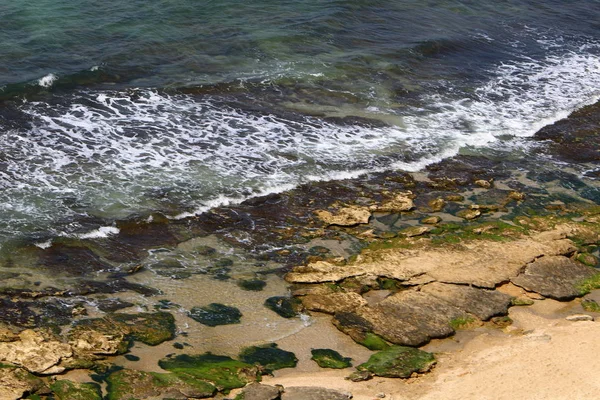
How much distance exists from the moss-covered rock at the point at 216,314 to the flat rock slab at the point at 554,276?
516 cm

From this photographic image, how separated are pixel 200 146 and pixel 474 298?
8.23 metres

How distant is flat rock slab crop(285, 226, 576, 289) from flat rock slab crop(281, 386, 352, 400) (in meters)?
3.15

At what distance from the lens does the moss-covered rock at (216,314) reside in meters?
13.2

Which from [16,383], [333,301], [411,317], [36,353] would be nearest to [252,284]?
[333,301]

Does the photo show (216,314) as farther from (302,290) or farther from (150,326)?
(302,290)

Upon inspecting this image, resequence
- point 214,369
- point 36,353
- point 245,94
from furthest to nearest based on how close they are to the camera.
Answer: point 245,94
point 214,369
point 36,353

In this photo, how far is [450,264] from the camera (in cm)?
1509

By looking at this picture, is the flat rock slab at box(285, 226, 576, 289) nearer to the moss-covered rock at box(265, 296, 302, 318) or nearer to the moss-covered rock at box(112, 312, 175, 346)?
the moss-covered rock at box(265, 296, 302, 318)

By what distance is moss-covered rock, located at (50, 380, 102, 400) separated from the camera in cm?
1091

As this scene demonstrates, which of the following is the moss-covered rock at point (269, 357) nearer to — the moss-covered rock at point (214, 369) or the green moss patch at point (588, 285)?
the moss-covered rock at point (214, 369)

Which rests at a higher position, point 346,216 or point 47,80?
point 47,80

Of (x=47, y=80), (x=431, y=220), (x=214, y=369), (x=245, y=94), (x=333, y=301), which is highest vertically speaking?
(x=47, y=80)

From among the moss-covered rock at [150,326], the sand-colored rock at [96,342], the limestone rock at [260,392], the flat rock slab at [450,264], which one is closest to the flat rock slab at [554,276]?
the flat rock slab at [450,264]

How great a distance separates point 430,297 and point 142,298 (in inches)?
194
